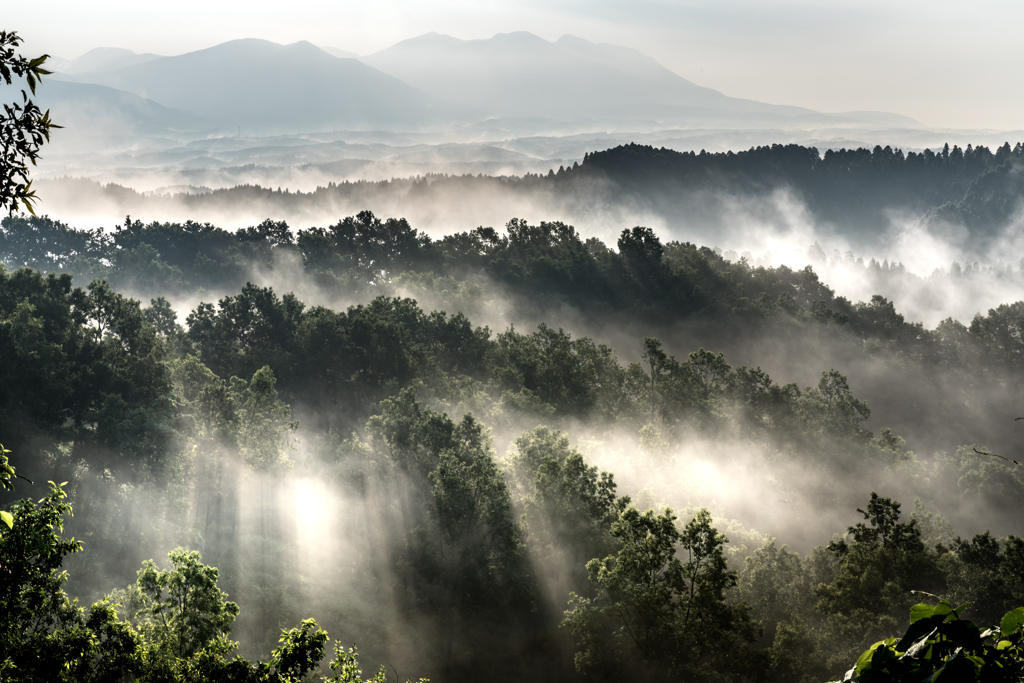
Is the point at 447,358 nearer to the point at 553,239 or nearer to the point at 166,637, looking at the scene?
the point at 166,637

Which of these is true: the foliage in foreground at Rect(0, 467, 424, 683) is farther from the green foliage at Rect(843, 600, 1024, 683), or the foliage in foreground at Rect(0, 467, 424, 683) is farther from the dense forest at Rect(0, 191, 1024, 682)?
the green foliage at Rect(843, 600, 1024, 683)

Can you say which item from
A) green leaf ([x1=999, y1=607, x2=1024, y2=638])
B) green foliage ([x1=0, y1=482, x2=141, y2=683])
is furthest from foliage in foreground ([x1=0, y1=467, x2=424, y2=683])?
green leaf ([x1=999, y1=607, x2=1024, y2=638])

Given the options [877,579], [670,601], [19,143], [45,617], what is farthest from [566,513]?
[19,143]

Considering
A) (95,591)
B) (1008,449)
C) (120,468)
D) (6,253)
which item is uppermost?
(6,253)

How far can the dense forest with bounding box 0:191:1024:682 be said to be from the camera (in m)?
22.5

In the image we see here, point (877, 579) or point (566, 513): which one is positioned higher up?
point (877, 579)

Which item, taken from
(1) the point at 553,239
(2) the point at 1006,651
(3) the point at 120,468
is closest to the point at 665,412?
(3) the point at 120,468

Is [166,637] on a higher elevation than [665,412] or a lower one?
higher

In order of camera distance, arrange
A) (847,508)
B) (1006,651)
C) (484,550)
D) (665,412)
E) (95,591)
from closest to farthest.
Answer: (1006,651) → (95,591) → (484,550) → (847,508) → (665,412)

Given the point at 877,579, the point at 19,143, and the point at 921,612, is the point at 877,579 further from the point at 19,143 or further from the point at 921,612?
the point at 19,143

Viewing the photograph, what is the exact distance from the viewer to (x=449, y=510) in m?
47.3

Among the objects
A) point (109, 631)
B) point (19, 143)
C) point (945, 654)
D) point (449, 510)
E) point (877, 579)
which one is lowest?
point (449, 510)

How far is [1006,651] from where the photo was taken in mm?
4719

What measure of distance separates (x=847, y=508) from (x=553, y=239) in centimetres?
9100
